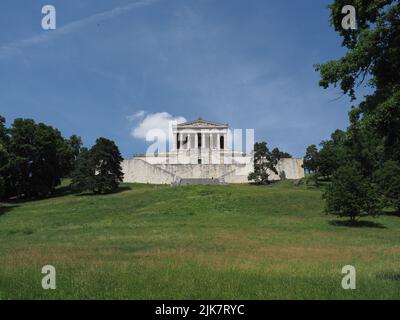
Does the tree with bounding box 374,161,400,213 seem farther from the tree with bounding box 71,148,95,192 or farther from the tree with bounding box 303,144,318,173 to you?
the tree with bounding box 71,148,95,192

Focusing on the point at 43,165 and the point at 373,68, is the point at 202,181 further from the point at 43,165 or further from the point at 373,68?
the point at 373,68

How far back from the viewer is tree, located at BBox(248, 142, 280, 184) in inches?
A: 3986

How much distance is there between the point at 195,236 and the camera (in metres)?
34.8

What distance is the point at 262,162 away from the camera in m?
103

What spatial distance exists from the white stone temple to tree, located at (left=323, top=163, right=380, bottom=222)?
51.1 meters

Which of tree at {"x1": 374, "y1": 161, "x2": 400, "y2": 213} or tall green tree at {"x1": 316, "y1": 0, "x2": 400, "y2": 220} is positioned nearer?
tall green tree at {"x1": 316, "y1": 0, "x2": 400, "y2": 220}

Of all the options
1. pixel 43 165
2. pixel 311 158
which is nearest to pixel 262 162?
pixel 311 158

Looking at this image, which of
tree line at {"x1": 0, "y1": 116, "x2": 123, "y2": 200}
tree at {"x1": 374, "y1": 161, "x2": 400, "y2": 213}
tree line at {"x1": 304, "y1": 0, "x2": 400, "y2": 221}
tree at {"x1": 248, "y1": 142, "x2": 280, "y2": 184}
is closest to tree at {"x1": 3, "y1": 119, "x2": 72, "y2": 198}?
tree line at {"x1": 0, "y1": 116, "x2": 123, "y2": 200}

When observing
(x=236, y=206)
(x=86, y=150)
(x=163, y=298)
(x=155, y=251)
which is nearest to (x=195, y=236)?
(x=155, y=251)

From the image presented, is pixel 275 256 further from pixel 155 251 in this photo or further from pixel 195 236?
pixel 195 236

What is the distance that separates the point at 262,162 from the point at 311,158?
9.88m

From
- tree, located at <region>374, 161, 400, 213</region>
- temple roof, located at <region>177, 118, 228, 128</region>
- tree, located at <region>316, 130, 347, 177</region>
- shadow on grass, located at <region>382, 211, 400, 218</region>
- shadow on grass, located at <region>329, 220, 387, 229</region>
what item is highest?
temple roof, located at <region>177, 118, 228, 128</region>

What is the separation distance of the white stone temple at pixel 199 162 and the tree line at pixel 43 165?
17974 millimetres

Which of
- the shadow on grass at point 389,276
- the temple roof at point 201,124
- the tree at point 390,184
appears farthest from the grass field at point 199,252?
the temple roof at point 201,124
